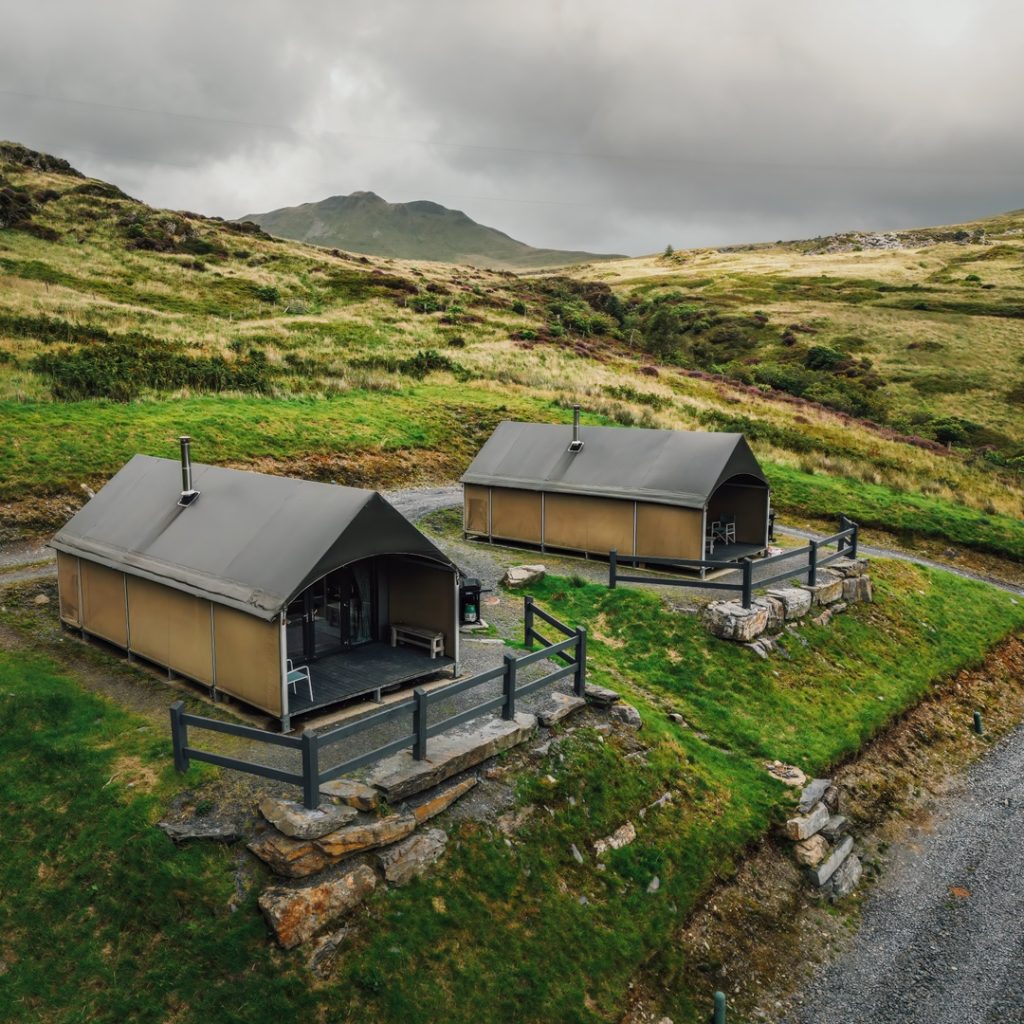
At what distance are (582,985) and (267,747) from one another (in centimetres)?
602

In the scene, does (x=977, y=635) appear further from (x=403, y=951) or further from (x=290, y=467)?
(x=290, y=467)

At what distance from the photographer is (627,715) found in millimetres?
14461

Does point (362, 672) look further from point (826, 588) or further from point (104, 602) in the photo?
point (826, 588)

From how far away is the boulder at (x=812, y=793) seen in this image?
46.6 feet

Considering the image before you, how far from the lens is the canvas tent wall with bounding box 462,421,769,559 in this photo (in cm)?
2256

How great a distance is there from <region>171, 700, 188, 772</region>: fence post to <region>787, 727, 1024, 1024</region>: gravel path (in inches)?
379

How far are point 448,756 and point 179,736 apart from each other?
404 cm

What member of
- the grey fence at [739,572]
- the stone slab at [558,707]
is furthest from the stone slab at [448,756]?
the grey fence at [739,572]

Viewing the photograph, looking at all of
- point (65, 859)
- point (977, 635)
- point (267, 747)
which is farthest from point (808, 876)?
point (977, 635)

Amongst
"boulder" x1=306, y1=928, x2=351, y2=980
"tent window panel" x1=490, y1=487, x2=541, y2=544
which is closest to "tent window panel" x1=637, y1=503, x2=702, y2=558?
"tent window panel" x1=490, y1=487, x2=541, y2=544

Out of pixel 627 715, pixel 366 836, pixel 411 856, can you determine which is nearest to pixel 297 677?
pixel 366 836

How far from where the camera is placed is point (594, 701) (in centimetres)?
1470

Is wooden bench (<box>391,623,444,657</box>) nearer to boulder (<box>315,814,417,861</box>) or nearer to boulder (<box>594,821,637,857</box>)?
boulder (<box>315,814,417,861</box>)

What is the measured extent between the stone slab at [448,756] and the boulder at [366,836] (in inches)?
16.7
